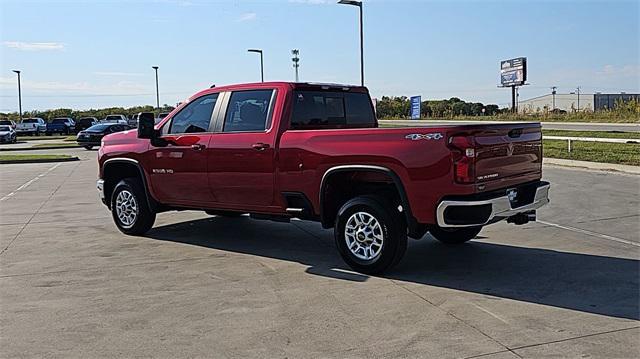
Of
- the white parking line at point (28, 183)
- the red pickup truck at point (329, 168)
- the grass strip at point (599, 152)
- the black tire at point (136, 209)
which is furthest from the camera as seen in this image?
the grass strip at point (599, 152)

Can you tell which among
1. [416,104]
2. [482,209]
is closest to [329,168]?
[482,209]

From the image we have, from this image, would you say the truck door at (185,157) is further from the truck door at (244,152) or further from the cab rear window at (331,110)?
the cab rear window at (331,110)

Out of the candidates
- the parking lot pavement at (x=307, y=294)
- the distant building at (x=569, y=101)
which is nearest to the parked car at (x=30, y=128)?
the parking lot pavement at (x=307, y=294)

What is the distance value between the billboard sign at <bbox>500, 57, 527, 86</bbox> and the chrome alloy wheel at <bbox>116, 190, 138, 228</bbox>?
215 ft

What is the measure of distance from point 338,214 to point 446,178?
1347mm

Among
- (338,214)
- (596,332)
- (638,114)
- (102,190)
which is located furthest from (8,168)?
(638,114)

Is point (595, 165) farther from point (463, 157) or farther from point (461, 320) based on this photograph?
point (461, 320)

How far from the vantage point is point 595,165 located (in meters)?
17.7

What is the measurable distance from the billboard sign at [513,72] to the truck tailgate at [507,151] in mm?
65650

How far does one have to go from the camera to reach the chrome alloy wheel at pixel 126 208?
9125 millimetres

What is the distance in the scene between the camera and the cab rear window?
765 centimetres

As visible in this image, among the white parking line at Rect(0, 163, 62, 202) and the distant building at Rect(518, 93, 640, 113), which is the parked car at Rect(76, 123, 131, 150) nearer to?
the white parking line at Rect(0, 163, 62, 202)

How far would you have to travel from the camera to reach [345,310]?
18.1ft

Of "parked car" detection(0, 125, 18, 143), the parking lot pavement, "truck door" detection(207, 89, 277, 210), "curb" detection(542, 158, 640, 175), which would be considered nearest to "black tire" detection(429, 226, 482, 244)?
the parking lot pavement
